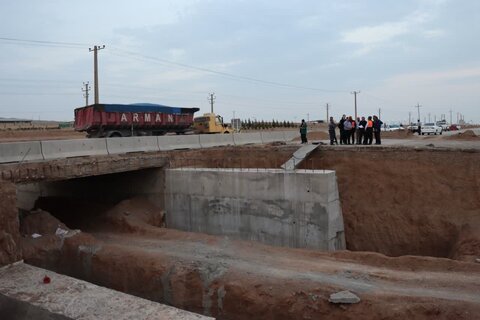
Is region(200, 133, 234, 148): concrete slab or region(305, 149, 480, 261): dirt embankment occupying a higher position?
region(200, 133, 234, 148): concrete slab

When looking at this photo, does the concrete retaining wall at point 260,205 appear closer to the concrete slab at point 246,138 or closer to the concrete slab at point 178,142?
the concrete slab at point 178,142

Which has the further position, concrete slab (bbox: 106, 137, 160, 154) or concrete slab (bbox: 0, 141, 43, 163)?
concrete slab (bbox: 106, 137, 160, 154)

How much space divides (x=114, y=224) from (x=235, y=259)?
20.9 ft

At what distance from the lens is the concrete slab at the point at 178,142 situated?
20.2 m

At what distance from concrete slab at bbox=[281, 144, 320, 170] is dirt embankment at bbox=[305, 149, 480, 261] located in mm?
1878

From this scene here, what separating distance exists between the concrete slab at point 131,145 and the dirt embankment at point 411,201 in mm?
8601

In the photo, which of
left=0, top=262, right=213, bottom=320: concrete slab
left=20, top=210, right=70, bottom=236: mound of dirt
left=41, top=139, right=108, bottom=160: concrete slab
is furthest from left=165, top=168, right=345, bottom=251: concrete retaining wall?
left=0, top=262, right=213, bottom=320: concrete slab

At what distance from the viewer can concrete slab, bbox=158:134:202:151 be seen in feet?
66.1

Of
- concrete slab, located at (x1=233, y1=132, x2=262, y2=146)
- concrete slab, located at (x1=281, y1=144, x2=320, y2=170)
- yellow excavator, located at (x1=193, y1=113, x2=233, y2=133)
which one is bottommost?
concrete slab, located at (x1=281, y1=144, x2=320, y2=170)

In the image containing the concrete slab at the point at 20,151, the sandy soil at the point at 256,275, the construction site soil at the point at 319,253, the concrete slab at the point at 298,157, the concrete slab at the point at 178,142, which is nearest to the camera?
the sandy soil at the point at 256,275

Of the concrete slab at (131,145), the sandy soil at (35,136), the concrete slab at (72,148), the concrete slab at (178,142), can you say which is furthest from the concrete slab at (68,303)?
the sandy soil at (35,136)

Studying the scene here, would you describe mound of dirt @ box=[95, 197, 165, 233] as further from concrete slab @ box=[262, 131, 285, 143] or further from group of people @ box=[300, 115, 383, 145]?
concrete slab @ box=[262, 131, 285, 143]

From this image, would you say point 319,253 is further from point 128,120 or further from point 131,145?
point 128,120

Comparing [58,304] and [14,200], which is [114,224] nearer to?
[14,200]
